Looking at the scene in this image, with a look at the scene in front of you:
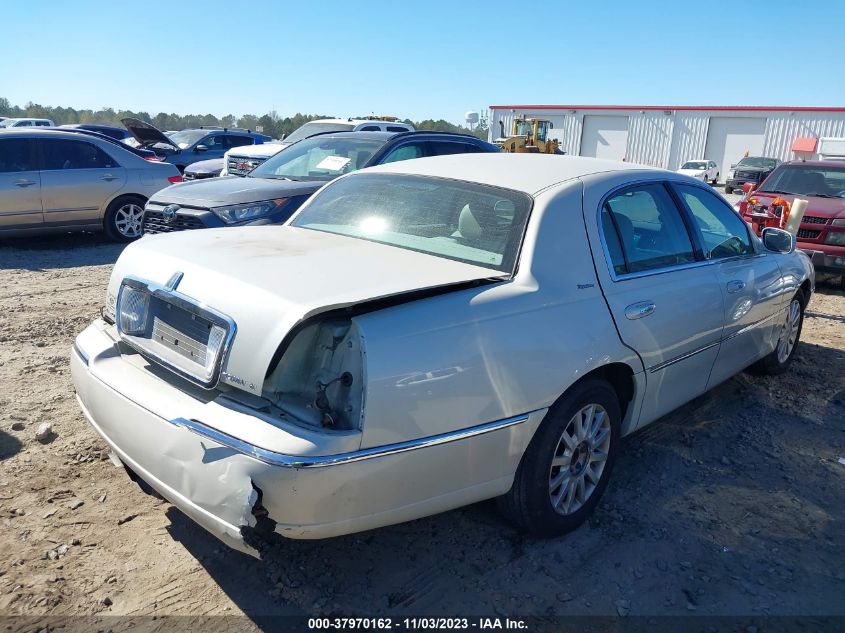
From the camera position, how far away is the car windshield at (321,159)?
297 inches

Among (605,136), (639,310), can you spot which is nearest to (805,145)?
(605,136)

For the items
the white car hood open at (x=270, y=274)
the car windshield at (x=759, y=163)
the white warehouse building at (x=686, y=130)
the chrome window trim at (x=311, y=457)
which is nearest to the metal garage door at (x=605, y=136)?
the white warehouse building at (x=686, y=130)

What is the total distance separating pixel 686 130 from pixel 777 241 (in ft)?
135

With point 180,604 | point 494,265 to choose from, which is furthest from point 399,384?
point 180,604

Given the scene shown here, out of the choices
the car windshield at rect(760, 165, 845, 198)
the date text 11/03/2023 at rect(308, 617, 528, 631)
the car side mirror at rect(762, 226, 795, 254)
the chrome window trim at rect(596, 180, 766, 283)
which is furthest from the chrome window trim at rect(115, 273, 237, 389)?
the car windshield at rect(760, 165, 845, 198)

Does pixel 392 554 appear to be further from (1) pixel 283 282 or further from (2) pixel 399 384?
(1) pixel 283 282

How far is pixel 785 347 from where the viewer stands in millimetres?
5395

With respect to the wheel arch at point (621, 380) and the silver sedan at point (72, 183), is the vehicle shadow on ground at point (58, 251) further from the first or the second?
the wheel arch at point (621, 380)

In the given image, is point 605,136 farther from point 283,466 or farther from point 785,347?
point 283,466

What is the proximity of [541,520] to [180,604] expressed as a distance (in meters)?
1.52

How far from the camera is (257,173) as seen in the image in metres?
7.90

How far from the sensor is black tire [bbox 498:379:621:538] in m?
2.89

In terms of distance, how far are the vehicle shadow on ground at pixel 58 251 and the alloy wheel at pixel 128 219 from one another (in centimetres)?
27

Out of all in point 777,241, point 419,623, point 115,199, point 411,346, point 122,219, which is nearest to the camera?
point 411,346
